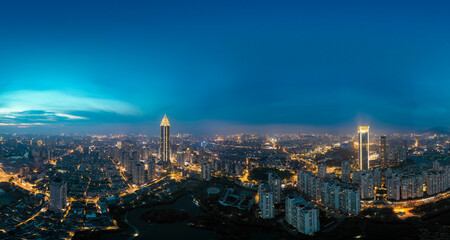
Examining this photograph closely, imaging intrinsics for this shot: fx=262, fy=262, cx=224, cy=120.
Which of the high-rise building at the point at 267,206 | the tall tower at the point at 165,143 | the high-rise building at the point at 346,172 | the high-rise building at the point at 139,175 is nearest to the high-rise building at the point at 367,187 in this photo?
the high-rise building at the point at 346,172

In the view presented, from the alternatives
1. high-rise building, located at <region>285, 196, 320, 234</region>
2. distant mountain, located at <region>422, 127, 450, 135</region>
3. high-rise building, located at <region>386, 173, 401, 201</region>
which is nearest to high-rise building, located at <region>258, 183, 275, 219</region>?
high-rise building, located at <region>285, 196, 320, 234</region>

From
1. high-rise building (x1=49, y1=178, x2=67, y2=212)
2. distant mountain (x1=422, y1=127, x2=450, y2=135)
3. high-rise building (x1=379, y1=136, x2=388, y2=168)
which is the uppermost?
distant mountain (x1=422, y1=127, x2=450, y2=135)

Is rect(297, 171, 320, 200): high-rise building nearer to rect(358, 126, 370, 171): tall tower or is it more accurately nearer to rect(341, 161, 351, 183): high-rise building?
rect(341, 161, 351, 183): high-rise building

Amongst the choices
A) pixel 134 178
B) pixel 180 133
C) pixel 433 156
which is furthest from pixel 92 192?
pixel 180 133

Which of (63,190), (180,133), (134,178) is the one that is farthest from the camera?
(180,133)

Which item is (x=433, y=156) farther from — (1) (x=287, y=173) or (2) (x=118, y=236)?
(2) (x=118, y=236)

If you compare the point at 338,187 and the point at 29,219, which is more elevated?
the point at 338,187
